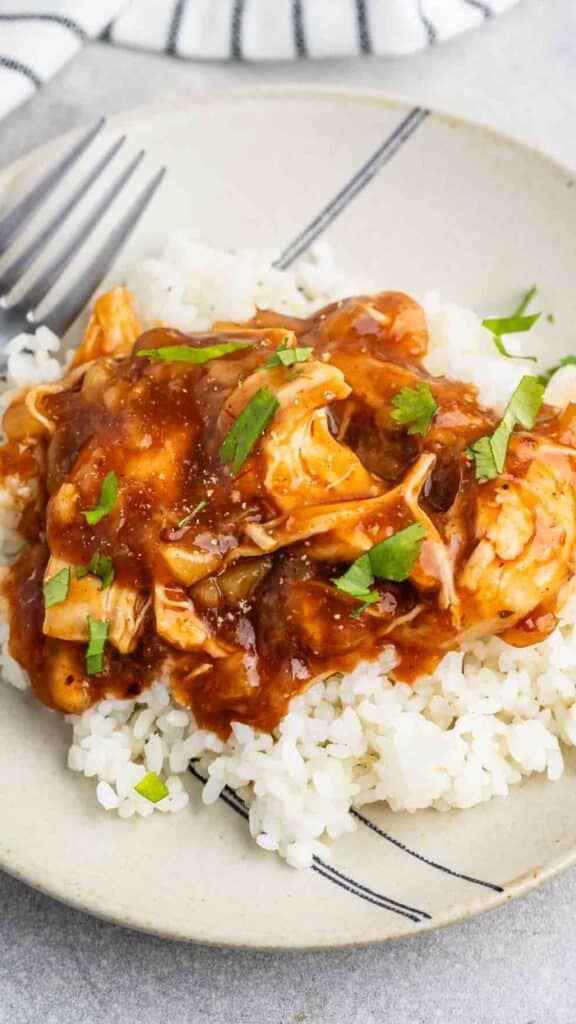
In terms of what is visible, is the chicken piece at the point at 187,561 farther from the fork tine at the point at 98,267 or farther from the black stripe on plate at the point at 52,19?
the black stripe on plate at the point at 52,19

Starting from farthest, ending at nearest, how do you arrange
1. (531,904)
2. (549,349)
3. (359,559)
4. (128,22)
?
(128,22) → (549,349) → (531,904) → (359,559)

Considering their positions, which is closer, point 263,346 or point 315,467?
point 315,467

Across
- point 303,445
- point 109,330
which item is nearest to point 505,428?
point 303,445

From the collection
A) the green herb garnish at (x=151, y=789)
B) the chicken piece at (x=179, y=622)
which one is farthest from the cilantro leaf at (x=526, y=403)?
the green herb garnish at (x=151, y=789)

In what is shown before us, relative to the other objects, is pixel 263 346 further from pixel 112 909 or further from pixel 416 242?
pixel 112 909

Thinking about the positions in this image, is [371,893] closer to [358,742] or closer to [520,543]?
[358,742]

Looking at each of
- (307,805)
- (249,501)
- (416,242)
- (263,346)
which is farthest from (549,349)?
(307,805)

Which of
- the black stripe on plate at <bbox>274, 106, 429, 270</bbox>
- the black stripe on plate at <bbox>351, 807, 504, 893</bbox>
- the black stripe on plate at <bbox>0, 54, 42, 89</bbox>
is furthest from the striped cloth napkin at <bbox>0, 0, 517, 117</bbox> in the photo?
the black stripe on plate at <bbox>351, 807, 504, 893</bbox>
